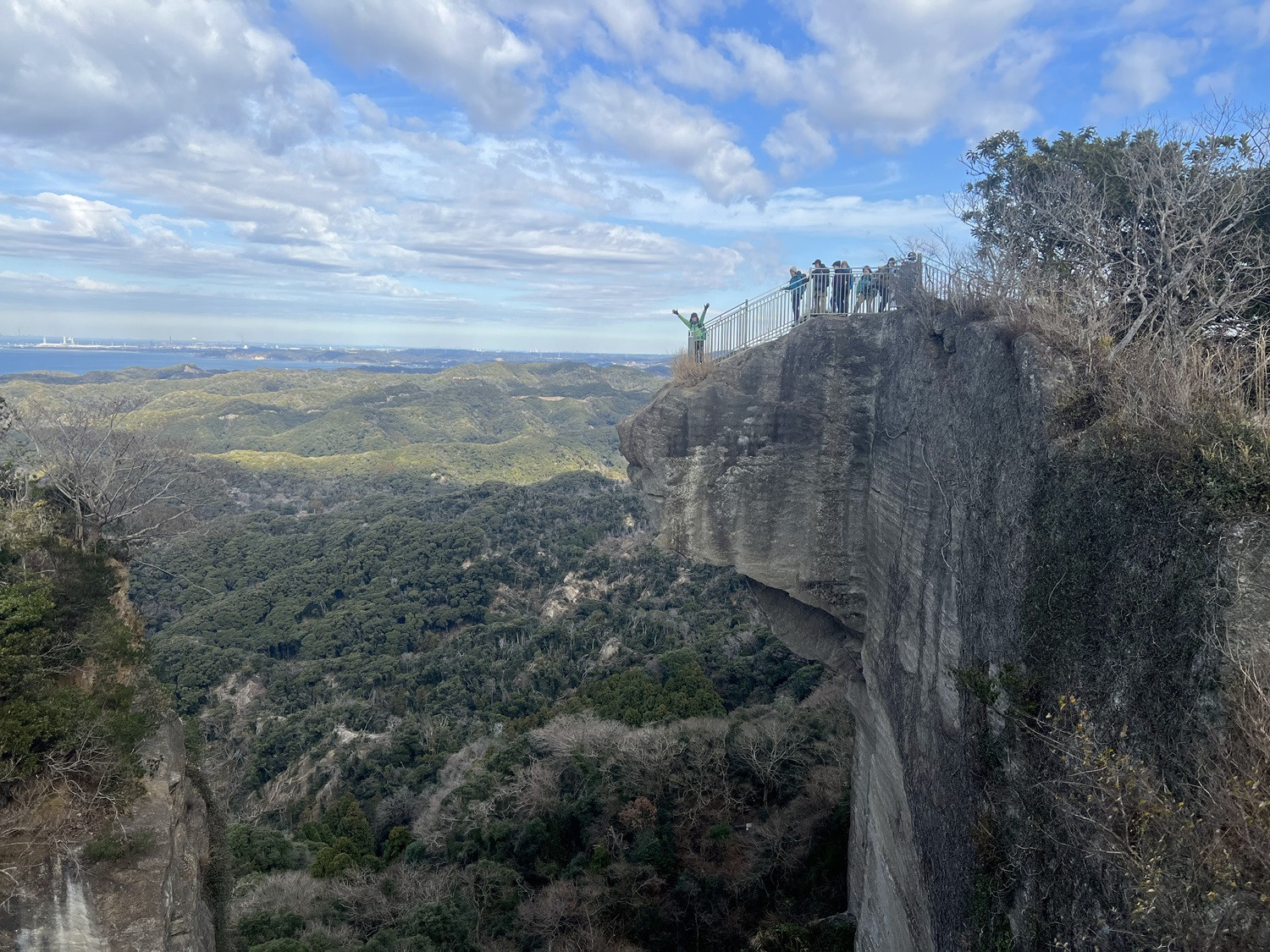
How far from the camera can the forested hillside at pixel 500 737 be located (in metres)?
19.6

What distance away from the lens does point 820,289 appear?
15039 mm

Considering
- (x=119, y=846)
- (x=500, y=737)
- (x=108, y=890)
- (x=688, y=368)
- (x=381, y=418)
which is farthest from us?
(x=381, y=418)

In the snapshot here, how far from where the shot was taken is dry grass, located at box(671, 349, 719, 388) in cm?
1609

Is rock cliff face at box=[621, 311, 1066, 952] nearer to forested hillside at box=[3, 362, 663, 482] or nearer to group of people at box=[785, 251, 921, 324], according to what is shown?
group of people at box=[785, 251, 921, 324]

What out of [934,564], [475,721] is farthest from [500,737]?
[934,564]

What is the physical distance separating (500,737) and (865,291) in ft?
87.8

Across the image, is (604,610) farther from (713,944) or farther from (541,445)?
(541,445)

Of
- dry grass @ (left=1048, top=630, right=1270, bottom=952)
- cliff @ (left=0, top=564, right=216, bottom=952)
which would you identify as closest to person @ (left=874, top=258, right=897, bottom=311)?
dry grass @ (left=1048, top=630, right=1270, bottom=952)

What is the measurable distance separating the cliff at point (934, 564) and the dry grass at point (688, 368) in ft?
1.19

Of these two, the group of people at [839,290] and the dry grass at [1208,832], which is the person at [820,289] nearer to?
the group of people at [839,290]

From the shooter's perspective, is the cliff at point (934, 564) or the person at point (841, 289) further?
the person at point (841, 289)

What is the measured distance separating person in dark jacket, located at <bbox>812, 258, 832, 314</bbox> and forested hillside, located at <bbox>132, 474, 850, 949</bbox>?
1334 cm

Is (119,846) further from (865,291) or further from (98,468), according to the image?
(865,291)

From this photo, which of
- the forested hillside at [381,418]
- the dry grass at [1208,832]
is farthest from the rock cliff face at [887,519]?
the forested hillside at [381,418]
